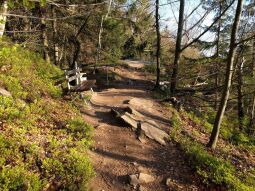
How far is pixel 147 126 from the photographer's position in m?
9.79

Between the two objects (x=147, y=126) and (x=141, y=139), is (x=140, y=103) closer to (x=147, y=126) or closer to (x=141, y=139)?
(x=147, y=126)

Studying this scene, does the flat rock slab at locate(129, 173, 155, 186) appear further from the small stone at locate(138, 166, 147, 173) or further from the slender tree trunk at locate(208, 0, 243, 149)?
the slender tree trunk at locate(208, 0, 243, 149)

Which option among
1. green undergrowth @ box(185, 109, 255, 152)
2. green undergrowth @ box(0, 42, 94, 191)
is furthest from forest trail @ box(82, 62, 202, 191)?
green undergrowth @ box(185, 109, 255, 152)

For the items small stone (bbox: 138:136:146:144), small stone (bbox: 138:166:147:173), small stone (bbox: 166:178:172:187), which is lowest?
small stone (bbox: 166:178:172:187)

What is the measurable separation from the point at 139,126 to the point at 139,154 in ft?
5.23

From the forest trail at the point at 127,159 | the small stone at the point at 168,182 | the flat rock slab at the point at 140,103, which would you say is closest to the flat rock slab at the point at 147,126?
the forest trail at the point at 127,159

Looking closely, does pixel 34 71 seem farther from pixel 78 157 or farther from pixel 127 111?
pixel 78 157

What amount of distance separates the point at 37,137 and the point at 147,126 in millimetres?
4283

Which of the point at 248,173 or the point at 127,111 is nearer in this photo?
the point at 248,173

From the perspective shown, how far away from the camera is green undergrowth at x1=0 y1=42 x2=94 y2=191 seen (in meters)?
5.64

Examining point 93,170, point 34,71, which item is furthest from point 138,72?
point 93,170

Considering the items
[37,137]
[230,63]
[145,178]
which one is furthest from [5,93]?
[230,63]

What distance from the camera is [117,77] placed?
79.2 feet

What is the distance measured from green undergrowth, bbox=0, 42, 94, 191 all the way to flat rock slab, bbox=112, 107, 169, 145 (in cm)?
181
